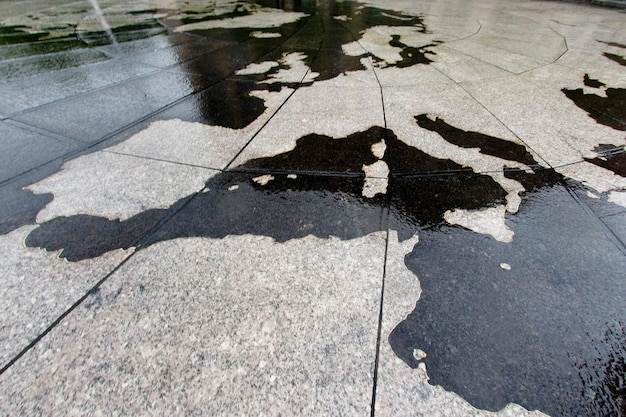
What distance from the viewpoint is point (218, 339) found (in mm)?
1654

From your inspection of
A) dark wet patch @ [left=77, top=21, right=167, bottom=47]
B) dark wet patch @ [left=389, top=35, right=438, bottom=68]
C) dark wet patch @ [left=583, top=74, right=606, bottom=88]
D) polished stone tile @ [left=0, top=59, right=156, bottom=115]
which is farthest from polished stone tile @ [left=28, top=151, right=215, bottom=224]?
dark wet patch @ [left=583, top=74, right=606, bottom=88]

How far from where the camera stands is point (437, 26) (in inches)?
327

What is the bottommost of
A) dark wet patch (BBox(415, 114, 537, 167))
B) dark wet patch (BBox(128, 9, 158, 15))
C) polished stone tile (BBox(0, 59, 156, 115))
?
dark wet patch (BBox(415, 114, 537, 167))

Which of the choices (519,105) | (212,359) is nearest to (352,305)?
(212,359)

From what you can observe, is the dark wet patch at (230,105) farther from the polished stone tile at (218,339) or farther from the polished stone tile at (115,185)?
the polished stone tile at (218,339)

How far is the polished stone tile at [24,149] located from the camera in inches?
115

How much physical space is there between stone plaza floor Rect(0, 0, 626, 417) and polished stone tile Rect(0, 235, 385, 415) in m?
0.01

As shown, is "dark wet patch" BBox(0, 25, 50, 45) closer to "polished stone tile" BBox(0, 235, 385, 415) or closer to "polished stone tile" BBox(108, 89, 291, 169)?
"polished stone tile" BBox(108, 89, 291, 169)

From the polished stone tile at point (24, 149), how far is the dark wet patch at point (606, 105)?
6.04 meters

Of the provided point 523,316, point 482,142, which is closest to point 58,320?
point 523,316

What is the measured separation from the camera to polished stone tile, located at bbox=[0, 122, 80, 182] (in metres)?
2.93

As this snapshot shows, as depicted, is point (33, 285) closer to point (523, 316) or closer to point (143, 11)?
point (523, 316)

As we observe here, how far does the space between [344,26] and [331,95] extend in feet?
17.0

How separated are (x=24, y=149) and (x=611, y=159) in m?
5.95
